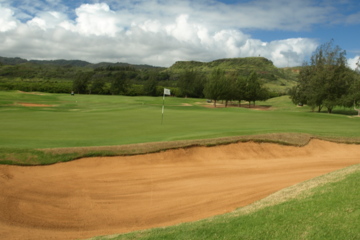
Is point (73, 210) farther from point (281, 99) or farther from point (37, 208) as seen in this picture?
point (281, 99)

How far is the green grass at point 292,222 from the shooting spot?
5125 millimetres

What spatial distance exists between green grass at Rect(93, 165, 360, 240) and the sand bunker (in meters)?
2.22

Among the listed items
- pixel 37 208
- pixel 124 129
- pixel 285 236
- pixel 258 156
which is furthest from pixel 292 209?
pixel 124 129

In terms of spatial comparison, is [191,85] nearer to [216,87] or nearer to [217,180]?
[216,87]

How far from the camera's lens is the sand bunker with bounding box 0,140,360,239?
831cm

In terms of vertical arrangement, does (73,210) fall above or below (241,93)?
below

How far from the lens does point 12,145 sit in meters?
13.2

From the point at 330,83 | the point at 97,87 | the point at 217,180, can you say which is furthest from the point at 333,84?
the point at 97,87

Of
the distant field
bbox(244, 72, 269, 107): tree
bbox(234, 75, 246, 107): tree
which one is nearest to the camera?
the distant field

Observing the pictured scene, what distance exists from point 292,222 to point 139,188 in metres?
6.19

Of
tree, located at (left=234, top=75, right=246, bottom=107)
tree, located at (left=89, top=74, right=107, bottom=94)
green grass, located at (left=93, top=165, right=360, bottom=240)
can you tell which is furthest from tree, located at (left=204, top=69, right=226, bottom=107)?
green grass, located at (left=93, top=165, right=360, bottom=240)

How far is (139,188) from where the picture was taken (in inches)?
418

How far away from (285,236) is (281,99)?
89.3m

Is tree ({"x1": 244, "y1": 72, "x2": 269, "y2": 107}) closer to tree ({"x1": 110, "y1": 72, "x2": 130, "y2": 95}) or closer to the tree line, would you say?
the tree line
